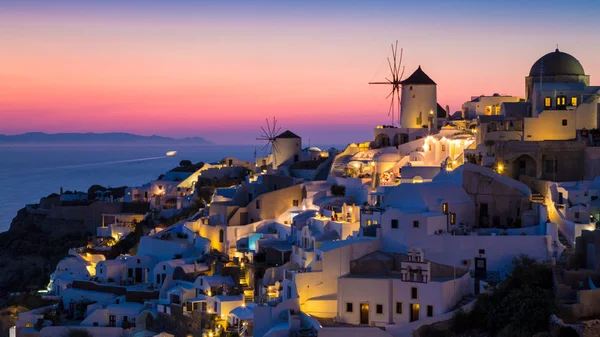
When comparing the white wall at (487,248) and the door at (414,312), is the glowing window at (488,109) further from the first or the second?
the door at (414,312)

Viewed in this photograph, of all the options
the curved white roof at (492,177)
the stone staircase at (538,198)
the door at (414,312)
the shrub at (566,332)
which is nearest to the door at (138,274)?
the curved white roof at (492,177)

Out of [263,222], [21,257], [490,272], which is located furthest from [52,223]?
[490,272]

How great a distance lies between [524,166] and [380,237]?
6340mm

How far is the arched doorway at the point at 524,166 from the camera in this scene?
27.0 metres

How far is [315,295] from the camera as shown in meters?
22.6

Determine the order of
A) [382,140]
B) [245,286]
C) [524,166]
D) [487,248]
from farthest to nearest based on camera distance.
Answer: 1. [382,140]
2. [524,166]
3. [245,286]
4. [487,248]

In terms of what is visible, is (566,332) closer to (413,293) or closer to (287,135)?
(413,293)

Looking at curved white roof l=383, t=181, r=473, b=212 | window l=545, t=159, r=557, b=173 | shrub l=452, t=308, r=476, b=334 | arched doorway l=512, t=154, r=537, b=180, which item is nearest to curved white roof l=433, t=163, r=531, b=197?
curved white roof l=383, t=181, r=473, b=212

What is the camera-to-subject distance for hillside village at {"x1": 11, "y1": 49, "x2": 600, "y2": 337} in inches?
842

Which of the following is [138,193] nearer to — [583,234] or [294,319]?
[294,319]

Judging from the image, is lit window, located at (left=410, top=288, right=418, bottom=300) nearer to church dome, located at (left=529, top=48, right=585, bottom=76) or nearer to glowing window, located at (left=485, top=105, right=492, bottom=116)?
church dome, located at (left=529, top=48, right=585, bottom=76)

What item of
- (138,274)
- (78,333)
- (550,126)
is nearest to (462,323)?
(550,126)

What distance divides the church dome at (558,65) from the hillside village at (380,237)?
0.05m

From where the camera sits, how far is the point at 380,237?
23.2 m
